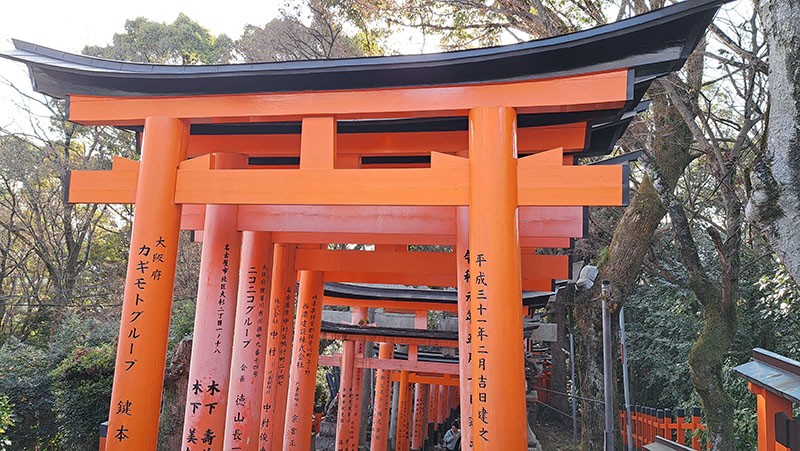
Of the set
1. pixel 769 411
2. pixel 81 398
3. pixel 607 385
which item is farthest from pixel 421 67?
pixel 81 398

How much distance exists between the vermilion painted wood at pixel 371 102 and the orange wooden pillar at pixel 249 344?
7.23 ft

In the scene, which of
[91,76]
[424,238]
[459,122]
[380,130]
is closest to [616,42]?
[459,122]

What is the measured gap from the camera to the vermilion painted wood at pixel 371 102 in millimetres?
4390

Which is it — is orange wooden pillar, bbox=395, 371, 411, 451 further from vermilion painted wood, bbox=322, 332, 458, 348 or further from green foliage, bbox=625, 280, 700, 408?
green foliage, bbox=625, 280, 700, 408

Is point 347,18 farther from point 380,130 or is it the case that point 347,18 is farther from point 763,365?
point 763,365

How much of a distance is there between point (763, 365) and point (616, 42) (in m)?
2.42

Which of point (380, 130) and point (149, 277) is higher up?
point (380, 130)

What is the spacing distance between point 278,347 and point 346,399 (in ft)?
15.1

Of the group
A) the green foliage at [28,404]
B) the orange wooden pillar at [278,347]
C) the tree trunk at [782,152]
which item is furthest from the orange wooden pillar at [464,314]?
the green foliage at [28,404]

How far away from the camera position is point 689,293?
1681cm

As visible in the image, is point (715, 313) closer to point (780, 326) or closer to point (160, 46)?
point (780, 326)

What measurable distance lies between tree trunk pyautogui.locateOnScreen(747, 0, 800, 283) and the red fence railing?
747 centimetres

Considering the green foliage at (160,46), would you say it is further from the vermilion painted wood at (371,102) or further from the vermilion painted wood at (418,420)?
the vermilion painted wood at (371,102)

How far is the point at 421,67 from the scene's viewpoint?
4.46 metres
